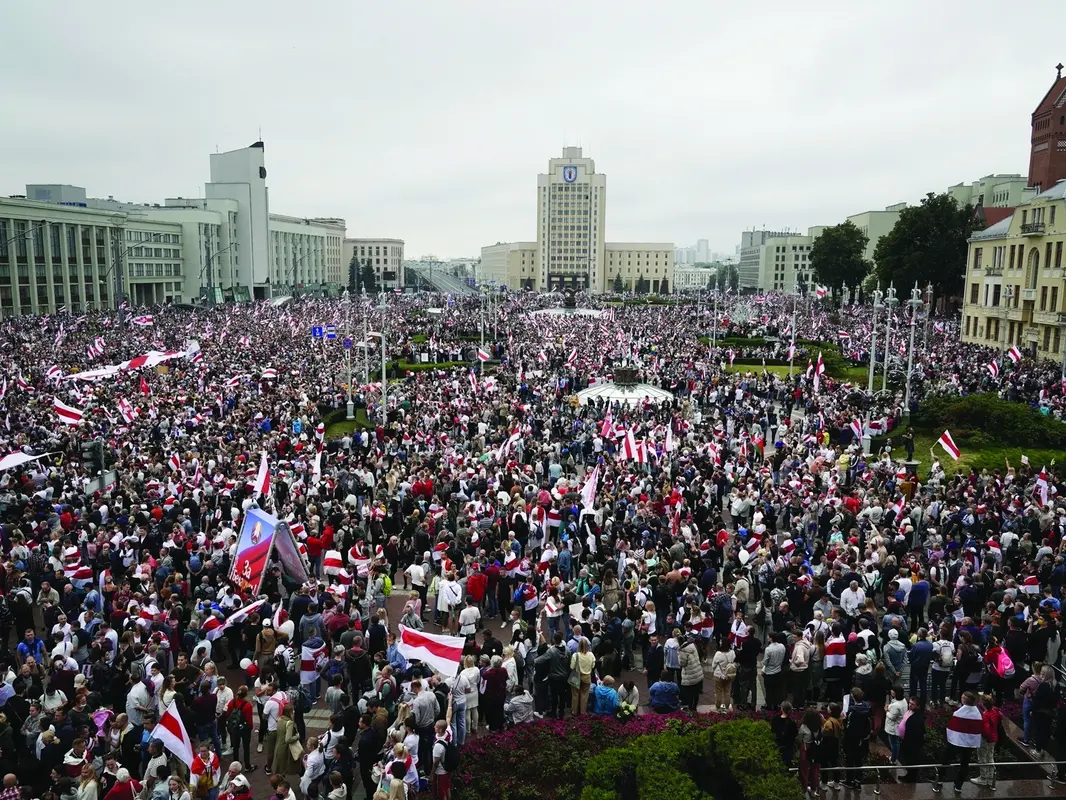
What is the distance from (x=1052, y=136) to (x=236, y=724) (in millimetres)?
83458

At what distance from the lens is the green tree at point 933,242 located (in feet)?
213

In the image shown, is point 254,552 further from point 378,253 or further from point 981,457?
point 378,253

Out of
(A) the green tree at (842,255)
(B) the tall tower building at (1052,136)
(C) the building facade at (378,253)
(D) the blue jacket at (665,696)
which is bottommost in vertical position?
(D) the blue jacket at (665,696)

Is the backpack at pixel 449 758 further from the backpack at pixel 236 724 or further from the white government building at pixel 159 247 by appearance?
the white government building at pixel 159 247

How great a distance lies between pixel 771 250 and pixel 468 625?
17108 cm

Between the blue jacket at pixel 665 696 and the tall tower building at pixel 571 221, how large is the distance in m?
171

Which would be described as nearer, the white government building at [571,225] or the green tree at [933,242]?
the green tree at [933,242]

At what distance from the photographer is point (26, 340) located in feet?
137

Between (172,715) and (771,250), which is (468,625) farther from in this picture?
(771,250)

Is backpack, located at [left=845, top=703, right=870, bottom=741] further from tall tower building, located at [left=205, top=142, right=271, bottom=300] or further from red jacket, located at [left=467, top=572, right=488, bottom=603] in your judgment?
tall tower building, located at [left=205, top=142, right=271, bottom=300]

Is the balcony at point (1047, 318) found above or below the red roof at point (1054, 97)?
below

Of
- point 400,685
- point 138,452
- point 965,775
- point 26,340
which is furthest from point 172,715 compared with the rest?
point 26,340

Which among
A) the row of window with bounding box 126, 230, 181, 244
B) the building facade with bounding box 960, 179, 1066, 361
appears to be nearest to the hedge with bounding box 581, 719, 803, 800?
the building facade with bounding box 960, 179, 1066, 361

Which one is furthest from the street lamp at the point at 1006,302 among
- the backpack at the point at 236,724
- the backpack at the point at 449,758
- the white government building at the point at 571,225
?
the white government building at the point at 571,225
